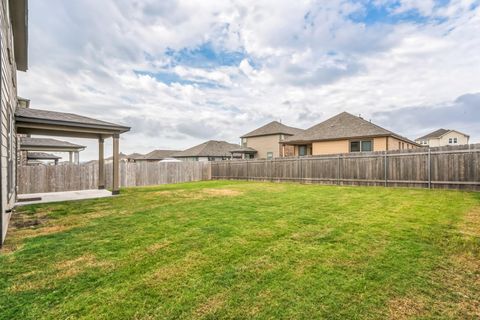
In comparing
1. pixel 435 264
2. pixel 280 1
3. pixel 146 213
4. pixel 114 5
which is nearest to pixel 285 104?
pixel 280 1

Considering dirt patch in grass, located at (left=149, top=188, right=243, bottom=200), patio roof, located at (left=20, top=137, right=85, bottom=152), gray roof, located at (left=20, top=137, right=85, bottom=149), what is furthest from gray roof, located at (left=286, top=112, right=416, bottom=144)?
patio roof, located at (left=20, top=137, right=85, bottom=152)

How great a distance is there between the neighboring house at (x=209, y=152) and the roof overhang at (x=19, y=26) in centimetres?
2858

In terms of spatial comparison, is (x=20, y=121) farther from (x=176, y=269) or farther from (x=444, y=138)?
(x=444, y=138)

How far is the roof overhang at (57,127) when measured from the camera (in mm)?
8828

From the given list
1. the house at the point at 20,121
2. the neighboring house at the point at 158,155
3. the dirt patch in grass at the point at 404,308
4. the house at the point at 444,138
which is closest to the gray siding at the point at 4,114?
the house at the point at 20,121

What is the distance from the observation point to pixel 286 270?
10.1ft

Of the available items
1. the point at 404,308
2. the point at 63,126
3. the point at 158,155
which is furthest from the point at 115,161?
the point at 158,155

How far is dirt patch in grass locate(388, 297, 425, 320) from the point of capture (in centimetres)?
218

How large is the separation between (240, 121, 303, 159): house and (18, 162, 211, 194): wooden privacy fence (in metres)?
15.4

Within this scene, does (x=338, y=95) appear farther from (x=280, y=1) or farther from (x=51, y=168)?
(x=51, y=168)

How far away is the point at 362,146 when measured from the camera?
1884cm

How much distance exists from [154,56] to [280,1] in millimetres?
7790

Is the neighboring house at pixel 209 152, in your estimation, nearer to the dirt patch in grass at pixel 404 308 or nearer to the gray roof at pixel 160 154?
the gray roof at pixel 160 154

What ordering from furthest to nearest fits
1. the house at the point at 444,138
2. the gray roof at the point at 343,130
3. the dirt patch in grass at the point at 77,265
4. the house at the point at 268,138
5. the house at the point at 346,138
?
the house at the point at 444,138 < the house at the point at 268,138 < the gray roof at the point at 343,130 < the house at the point at 346,138 < the dirt patch in grass at the point at 77,265
